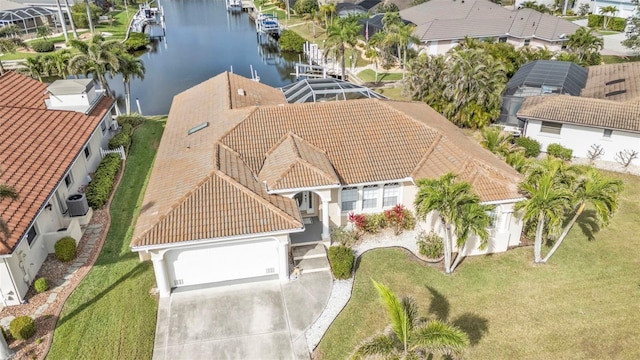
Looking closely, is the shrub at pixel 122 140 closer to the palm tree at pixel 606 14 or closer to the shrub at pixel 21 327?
the shrub at pixel 21 327

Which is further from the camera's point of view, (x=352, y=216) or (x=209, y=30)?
(x=209, y=30)

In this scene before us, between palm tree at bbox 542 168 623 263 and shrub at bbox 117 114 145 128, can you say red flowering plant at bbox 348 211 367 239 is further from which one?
shrub at bbox 117 114 145 128

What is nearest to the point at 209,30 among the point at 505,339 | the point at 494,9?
the point at 494,9

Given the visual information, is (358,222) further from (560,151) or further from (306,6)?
(306,6)

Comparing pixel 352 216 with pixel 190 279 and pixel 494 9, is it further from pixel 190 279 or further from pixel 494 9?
pixel 494 9

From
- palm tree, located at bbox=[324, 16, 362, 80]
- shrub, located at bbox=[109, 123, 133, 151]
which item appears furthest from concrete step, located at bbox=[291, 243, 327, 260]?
palm tree, located at bbox=[324, 16, 362, 80]

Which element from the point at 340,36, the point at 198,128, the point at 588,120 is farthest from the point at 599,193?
the point at 340,36
